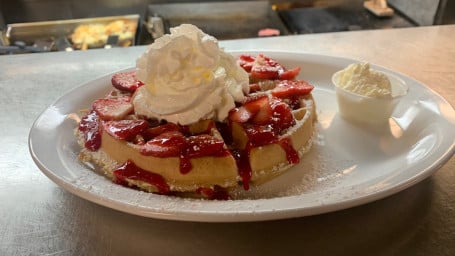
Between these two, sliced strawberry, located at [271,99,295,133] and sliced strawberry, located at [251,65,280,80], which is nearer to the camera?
sliced strawberry, located at [271,99,295,133]

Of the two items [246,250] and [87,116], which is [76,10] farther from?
[246,250]

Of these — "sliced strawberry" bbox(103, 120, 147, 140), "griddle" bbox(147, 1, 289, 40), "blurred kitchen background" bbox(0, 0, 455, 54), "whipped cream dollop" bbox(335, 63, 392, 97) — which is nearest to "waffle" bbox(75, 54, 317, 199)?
"sliced strawberry" bbox(103, 120, 147, 140)

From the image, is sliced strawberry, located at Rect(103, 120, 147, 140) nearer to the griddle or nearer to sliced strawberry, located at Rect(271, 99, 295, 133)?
sliced strawberry, located at Rect(271, 99, 295, 133)

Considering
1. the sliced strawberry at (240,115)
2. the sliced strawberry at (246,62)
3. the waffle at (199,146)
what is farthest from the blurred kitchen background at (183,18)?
the sliced strawberry at (240,115)

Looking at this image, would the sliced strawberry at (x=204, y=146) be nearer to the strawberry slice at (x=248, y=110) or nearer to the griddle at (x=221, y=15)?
the strawberry slice at (x=248, y=110)

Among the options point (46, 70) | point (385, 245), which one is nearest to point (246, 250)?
point (385, 245)

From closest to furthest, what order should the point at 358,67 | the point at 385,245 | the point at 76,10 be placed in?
the point at 385,245 → the point at 358,67 → the point at 76,10
